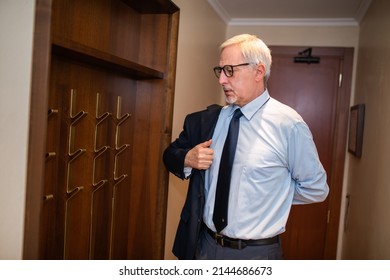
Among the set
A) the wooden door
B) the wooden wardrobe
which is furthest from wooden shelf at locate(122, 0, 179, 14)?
the wooden door

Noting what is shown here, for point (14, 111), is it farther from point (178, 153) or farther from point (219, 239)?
point (219, 239)

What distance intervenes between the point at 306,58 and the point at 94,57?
100 inches

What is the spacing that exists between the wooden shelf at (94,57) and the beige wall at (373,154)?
121 cm

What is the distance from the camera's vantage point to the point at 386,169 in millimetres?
1807

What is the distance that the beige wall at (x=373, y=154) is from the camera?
184 cm

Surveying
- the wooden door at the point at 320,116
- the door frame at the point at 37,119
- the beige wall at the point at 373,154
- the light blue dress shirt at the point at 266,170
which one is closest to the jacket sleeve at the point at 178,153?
the light blue dress shirt at the point at 266,170

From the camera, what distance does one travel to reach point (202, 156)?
143 cm

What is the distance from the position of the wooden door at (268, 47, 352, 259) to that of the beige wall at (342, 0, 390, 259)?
33 cm

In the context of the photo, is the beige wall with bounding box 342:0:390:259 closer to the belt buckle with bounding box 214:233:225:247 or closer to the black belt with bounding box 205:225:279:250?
the black belt with bounding box 205:225:279:250

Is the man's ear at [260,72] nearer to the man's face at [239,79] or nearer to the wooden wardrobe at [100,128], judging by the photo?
the man's face at [239,79]

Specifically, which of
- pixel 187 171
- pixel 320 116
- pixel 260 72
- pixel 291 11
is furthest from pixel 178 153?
pixel 320 116

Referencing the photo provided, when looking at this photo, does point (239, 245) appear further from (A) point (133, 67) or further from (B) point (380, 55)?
(B) point (380, 55)
